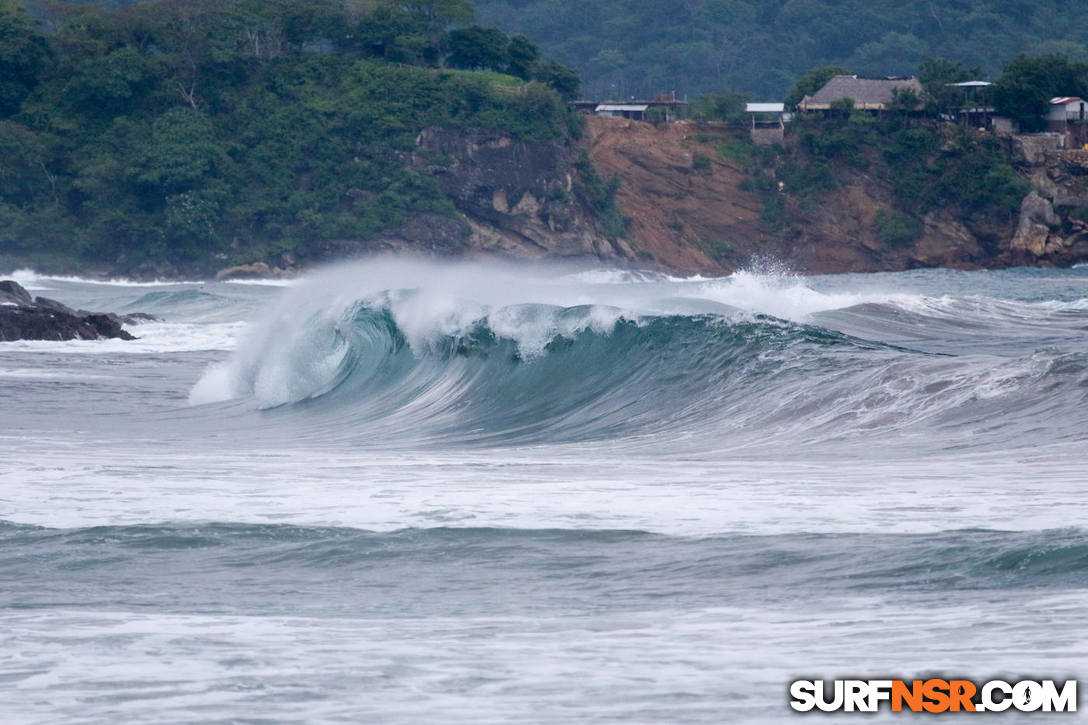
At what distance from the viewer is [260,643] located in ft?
16.5

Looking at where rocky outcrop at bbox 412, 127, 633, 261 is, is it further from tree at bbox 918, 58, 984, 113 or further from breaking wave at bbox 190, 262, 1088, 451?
breaking wave at bbox 190, 262, 1088, 451

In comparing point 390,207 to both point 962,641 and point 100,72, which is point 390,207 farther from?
point 962,641

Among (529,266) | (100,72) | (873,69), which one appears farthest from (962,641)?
(873,69)

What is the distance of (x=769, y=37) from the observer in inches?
4301

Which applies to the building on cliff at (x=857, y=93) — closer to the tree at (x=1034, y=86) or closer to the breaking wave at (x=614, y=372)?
the tree at (x=1034, y=86)

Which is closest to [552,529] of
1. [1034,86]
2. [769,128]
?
[769,128]

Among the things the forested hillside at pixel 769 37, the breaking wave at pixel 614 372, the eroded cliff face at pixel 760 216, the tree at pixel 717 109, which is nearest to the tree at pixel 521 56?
the eroded cliff face at pixel 760 216

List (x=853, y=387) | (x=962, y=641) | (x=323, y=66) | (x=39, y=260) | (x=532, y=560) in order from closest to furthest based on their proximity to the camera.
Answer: (x=962, y=641) < (x=532, y=560) < (x=853, y=387) < (x=39, y=260) < (x=323, y=66)

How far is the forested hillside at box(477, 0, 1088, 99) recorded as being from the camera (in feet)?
348

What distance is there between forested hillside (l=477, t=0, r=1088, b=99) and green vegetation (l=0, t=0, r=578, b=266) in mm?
49046

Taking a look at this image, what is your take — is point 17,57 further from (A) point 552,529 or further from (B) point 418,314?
(A) point 552,529

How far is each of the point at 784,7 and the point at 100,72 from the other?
68831 millimetres

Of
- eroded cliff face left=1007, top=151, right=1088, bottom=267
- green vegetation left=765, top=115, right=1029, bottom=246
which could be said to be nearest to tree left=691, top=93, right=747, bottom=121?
green vegetation left=765, top=115, right=1029, bottom=246

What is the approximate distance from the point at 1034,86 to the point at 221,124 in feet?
108
